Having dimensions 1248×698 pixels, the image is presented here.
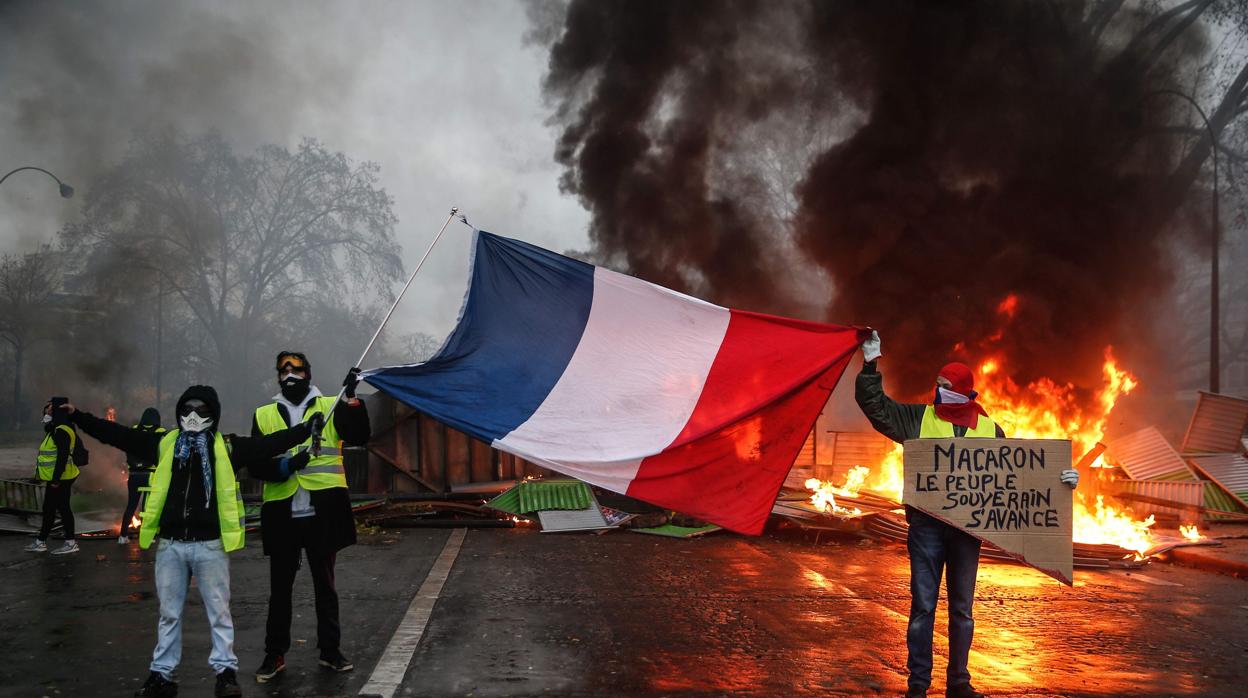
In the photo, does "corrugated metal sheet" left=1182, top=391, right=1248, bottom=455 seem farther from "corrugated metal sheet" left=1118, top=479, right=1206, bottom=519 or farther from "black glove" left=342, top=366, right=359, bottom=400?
"black glove" left=342, top=366, right=359, bottom=400

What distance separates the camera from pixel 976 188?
18.1 metres

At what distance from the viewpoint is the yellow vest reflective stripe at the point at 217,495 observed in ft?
15.9

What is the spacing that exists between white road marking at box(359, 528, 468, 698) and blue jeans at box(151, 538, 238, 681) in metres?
0.79

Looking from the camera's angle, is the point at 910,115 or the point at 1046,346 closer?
the point at 1046,346

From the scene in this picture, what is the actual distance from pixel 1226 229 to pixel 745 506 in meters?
32.9

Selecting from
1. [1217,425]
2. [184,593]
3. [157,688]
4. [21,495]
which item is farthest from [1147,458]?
[21,495]

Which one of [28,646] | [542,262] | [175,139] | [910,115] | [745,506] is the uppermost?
[175,139]

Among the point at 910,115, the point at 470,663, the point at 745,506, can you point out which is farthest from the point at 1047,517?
the point at 910,115

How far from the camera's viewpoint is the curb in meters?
9.66

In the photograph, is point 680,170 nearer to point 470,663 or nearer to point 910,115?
point 910,115

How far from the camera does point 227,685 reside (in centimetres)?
483

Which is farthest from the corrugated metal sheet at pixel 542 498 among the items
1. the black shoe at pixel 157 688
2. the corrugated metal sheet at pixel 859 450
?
the black shoe at pixel 157 688

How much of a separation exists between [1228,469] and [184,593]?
15.1m

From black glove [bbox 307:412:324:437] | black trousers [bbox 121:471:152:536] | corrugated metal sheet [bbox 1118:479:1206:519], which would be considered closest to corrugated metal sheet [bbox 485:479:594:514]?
black trousers [bbox 121:471:152:536]
